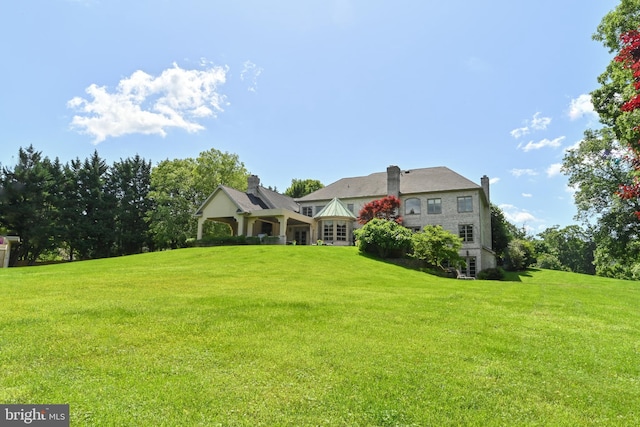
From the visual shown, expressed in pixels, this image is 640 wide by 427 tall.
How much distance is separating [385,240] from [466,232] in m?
10.0

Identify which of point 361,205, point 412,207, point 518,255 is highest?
point 361,205

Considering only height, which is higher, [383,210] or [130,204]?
[130,204]

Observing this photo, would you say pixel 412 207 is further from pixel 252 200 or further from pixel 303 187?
pixel 303 187

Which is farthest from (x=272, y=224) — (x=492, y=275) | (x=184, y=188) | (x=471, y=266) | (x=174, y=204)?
(x=492, y=275)

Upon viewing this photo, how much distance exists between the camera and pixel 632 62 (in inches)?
257

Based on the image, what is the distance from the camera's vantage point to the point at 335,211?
3231cm

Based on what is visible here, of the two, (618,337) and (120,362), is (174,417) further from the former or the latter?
(618,337)

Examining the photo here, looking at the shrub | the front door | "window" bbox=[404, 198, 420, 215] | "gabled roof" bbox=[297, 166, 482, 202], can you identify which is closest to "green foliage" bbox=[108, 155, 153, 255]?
the front door

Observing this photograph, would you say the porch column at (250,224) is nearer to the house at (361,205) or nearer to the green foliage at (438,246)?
the house at (361,205)

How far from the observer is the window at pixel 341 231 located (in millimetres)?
32350

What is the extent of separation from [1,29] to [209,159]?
33097mm

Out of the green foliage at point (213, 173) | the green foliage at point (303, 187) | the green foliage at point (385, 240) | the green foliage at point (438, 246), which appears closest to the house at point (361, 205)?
the green foliage at point (385, 240)

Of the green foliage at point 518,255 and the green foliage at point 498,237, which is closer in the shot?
the green foliage at point 518,255

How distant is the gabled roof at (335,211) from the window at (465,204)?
30.5ft
